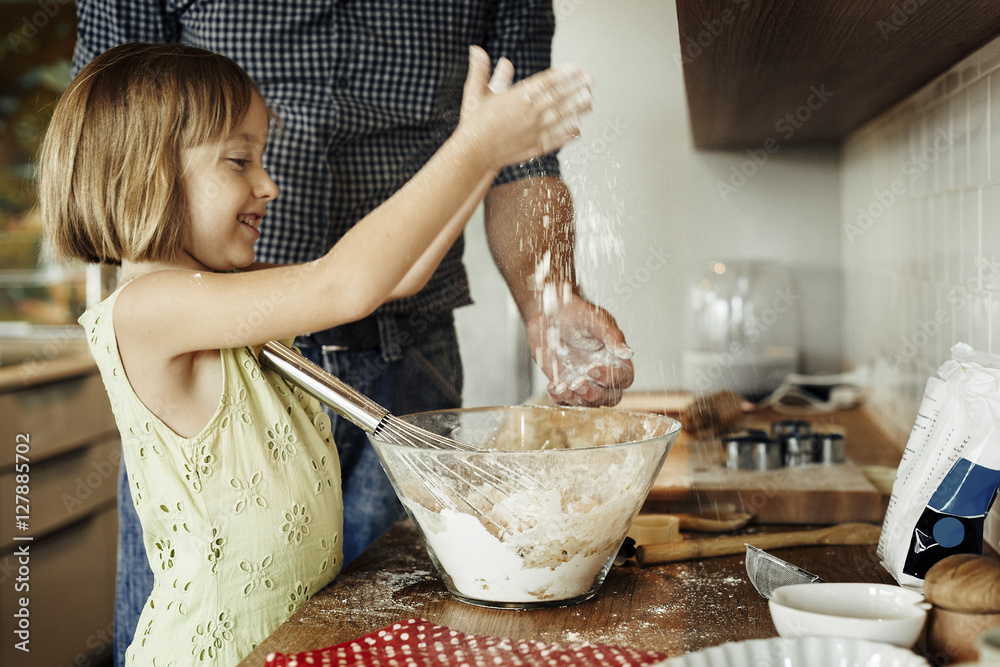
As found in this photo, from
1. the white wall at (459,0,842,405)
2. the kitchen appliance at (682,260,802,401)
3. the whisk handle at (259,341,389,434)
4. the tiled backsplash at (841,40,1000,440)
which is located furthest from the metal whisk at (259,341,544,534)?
the kitchen appliance at (682,260,802,401)

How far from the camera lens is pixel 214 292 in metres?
0.74

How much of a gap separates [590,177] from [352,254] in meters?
Answer: 0.25

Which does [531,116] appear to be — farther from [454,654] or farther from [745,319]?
[745,319]

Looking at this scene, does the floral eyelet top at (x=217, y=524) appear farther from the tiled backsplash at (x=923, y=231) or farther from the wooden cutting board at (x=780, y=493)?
the tiled backsplash at (x=923, y=231)

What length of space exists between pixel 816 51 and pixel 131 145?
69 cm

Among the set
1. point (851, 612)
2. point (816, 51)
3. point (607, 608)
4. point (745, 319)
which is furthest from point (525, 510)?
point (745, 319)

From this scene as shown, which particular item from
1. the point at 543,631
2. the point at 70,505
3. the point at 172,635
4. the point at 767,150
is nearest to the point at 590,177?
the point at 543,631

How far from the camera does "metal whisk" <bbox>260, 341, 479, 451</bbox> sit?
684 mm

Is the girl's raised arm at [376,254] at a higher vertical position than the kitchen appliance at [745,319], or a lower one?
higher

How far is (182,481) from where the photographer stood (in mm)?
769

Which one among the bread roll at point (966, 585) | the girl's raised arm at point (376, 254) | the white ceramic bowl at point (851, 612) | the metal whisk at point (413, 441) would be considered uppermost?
the girl's raised arm at point (376, 254)

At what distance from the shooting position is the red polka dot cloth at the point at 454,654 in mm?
541

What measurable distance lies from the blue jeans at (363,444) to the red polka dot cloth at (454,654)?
506 mm

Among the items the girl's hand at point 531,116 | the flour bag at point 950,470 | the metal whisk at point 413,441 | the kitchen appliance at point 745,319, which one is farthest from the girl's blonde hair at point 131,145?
the kitchen appliance at point 745,319
